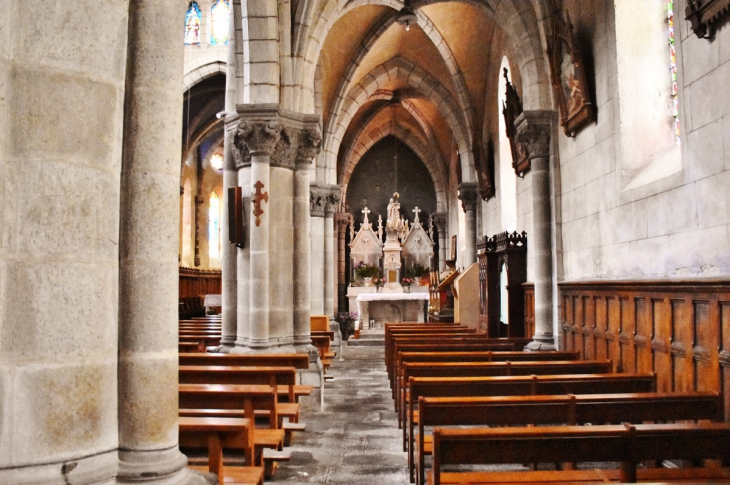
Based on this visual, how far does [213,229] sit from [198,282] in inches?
183

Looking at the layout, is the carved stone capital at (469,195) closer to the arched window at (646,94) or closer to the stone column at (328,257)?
the stone column at (328,257)

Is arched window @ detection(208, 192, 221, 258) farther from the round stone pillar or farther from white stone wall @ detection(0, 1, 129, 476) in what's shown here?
white stone wall @ detection(0, 1, 129, 476)

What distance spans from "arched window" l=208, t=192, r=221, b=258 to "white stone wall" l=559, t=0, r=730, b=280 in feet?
71.0

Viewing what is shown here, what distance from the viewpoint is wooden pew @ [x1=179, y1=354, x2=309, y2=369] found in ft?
25.3

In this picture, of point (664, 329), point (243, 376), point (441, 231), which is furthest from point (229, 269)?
point (441, 231)

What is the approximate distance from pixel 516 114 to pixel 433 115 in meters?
11.9

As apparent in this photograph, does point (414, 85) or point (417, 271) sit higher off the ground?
point (414, 85)

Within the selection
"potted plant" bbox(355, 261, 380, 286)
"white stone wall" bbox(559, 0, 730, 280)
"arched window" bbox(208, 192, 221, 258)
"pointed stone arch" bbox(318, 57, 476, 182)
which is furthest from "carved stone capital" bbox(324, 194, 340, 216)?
"arched window" bbox(208, 192, 221, 258)

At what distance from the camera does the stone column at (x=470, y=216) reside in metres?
18.7

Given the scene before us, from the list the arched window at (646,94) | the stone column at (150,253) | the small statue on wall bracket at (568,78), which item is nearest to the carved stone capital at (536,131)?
the small statue on wall bracket at (568,78)

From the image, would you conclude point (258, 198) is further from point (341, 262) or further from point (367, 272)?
point (341, 262)

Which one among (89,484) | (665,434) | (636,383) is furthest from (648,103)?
(89,484)

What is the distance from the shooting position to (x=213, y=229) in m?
29.3

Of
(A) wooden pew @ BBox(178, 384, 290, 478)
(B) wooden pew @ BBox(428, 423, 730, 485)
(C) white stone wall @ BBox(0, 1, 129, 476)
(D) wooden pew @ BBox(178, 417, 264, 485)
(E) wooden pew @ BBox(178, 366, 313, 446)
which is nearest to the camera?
(C) white stone wall @ BBox(0, 1, 129, 476)
